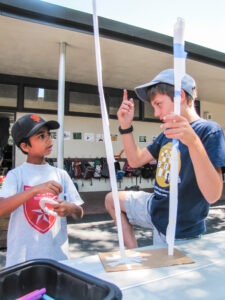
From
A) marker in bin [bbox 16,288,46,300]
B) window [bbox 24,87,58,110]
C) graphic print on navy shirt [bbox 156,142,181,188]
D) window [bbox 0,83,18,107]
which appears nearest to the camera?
marker in bin [bbox 16,288,46,300]


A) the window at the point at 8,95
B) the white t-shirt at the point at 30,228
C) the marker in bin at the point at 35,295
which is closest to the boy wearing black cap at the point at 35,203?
the white t-shirt at the point at 30,228

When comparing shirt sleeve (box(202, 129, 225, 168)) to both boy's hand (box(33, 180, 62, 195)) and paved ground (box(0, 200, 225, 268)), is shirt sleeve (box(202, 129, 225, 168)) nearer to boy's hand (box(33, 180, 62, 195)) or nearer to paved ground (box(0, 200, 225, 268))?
boy's hand (box(33, 180, 62, 195))

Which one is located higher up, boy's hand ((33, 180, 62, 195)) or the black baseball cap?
the black baseball cap

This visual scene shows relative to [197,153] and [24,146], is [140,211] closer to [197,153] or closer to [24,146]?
[197,153]

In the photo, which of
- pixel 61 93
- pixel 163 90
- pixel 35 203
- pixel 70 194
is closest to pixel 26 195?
pixel 35 203

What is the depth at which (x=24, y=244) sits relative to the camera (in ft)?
4.95

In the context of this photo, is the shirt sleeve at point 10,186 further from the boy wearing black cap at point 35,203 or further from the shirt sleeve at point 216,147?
the shirt sleeve at point 216,147

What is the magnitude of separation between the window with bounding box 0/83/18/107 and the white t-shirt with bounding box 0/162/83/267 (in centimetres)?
520

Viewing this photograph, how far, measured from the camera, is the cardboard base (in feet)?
3.32

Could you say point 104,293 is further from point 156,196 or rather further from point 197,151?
point 156,196

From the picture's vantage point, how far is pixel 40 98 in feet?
21.9

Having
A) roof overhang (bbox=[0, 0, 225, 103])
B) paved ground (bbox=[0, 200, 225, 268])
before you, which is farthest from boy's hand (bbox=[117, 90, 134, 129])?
roof overhang (bbox=[0, 0, 225, 103])

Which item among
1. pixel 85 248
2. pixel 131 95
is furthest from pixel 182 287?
pixel 131 95

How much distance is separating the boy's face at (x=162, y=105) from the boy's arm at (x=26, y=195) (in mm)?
675
